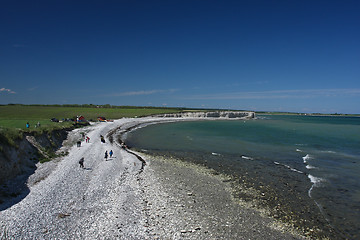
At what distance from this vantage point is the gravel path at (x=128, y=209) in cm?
1035


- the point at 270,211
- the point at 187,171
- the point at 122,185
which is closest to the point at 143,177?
the point at 122,185

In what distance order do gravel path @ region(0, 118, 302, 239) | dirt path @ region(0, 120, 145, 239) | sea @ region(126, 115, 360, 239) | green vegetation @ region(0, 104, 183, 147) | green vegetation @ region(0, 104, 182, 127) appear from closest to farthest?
dirt path @ region(0, 120, 145, 239) → gravel path @ region(0, 118, 302, 239) → sea @ region(126, 115, 360, 239) → green vegetation @ region(0, 104, 183, 147) → green vegetation @ region(0, 104, 182, 127)

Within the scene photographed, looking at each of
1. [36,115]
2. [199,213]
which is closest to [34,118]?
[36,115]

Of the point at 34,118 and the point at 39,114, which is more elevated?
the point at 39,114

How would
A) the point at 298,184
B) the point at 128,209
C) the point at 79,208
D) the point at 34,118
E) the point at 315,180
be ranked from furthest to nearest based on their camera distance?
the point at 34,118 → the point at 315,180 → the point at 298,184 → the point at 128,209 → the point at 79,208

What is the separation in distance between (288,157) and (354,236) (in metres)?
19.2

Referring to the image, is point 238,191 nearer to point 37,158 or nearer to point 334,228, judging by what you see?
point 334,228

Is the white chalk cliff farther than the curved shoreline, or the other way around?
the white chalk cliff

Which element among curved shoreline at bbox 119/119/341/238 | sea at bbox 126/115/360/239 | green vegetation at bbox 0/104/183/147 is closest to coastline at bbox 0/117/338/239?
curved shoreline at bbox 119/119/341/238

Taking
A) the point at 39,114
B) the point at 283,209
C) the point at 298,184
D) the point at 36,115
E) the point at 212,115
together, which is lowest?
the point at 283,209

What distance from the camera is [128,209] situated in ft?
41.2

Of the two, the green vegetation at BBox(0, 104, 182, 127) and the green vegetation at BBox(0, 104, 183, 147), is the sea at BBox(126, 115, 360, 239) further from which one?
the green vegetation at BBox(0, 104, 182, 127)

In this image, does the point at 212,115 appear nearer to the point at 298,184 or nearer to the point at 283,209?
the point at 298,184

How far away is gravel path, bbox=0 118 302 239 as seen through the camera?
10352mm
